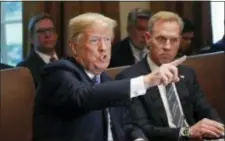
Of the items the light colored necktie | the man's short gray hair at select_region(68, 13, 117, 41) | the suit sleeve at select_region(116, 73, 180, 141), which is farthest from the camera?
the light colored necktie

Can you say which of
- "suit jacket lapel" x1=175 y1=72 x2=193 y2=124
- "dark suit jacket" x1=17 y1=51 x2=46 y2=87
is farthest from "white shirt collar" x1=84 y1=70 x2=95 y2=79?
"dark suit jacket" x1=17 y1=51 x2=46 y2=87

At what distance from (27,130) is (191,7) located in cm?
214

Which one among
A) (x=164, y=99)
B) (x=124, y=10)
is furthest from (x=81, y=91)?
(x=124, y=10)

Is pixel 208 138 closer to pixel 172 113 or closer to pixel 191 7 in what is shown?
pixel 172 113

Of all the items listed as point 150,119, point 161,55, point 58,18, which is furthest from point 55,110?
point 58,18

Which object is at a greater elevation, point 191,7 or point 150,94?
point 191,7

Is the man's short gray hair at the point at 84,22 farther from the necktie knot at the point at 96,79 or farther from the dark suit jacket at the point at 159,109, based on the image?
the dark suit jacket at the point at 159,109

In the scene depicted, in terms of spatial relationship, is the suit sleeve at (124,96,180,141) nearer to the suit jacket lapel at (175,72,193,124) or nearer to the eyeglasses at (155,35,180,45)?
the suit jacket lapel at (175,72,193,124)

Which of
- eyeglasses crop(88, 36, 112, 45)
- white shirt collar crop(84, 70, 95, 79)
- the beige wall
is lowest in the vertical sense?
white shirt collar crop(84, 70, 95, 79)

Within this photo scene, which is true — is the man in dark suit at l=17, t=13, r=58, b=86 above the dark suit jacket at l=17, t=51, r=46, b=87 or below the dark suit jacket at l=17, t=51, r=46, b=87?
above

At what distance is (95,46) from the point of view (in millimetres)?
1645

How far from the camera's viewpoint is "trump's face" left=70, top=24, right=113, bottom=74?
1.64 m

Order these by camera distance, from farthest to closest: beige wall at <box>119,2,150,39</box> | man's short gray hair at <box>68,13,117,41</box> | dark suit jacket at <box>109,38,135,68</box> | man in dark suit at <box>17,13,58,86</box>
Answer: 1. beige wall at <box>119,2,150,39</box>
2. man in dark suit at <box>17,13,58,86</box>
3. dark suit jacket at <box>109,38,135,68</box>
4. man's short gray hair at <box>68,13,117,41</box>

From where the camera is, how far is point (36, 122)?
5.54 ft
